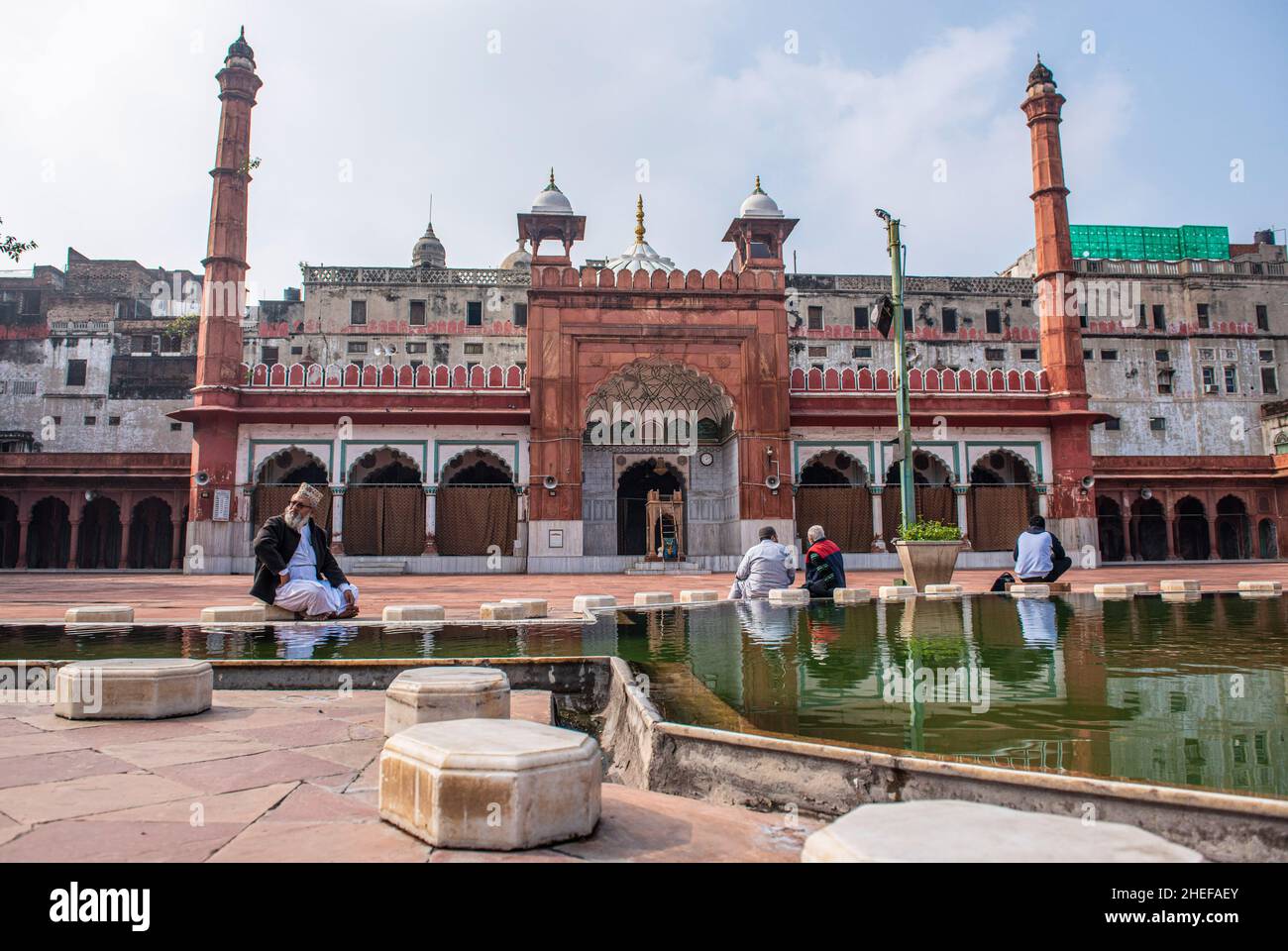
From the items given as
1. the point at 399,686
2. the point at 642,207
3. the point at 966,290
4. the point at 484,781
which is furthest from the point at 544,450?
the point at 966,290

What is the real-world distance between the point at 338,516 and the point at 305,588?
44.7 feet

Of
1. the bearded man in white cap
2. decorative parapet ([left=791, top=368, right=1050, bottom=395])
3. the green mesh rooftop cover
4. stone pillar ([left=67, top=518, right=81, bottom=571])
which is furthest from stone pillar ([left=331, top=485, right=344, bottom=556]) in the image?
the green mesh rooftop cover

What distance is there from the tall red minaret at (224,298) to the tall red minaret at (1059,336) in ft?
65.2

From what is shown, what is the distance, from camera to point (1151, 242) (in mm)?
43000

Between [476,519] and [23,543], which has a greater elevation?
[476,519]

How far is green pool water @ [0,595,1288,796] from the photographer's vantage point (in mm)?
3271

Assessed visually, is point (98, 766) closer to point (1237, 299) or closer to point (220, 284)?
point (220, 284)

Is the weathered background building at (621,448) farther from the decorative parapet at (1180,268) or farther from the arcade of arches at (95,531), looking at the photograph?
the decorative parapet at (1180,268)

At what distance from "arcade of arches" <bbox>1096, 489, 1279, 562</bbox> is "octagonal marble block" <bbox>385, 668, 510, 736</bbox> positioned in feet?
89.2

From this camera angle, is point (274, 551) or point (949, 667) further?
point (274, 551)

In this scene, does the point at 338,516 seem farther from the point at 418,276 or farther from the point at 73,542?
the point at 418,276

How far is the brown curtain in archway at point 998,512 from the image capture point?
2178cm

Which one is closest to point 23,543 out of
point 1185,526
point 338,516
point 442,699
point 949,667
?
point 338,516

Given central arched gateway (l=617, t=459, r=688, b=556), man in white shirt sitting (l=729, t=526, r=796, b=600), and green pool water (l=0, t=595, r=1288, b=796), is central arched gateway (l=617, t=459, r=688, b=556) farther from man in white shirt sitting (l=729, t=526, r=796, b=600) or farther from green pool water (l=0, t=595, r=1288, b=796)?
green pool water (l=0, t=595, r=1288, b=796)
